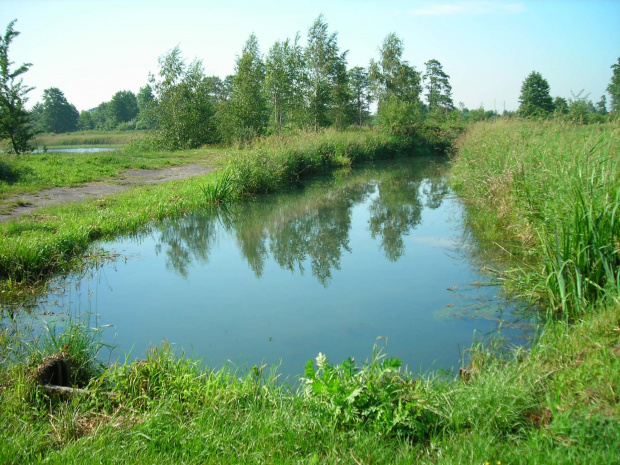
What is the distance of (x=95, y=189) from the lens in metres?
13.3

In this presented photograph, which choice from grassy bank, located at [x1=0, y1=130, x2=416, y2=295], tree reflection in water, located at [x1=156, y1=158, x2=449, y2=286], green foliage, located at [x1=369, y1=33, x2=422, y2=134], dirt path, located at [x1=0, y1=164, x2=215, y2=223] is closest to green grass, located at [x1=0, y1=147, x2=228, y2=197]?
grassy bank, located at [x1=0, y1=130, x2=416, y2=295]

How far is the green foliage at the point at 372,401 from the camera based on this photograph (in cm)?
285

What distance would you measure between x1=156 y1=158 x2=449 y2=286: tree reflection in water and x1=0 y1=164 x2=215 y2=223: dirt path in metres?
2.80

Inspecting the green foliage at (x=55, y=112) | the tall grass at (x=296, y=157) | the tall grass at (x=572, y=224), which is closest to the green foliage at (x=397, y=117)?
the tall grass at (x=296, y=157)

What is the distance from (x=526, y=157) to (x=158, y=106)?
81.3ft

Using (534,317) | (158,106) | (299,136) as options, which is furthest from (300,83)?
(534,317)

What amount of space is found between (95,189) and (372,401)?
12333 millimetres

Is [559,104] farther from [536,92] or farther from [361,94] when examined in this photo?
[361,94]

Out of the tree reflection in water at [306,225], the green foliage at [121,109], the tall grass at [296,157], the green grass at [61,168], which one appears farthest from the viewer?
the green foliage at [121,109]

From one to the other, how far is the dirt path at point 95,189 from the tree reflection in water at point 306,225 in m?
2.80

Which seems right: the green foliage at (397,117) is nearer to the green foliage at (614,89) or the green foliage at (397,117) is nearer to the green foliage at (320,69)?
the green foliage at (320,69)

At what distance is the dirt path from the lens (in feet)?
34.3

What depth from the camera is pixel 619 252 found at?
4586 millimetres

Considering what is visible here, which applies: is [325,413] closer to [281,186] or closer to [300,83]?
[281,186]
